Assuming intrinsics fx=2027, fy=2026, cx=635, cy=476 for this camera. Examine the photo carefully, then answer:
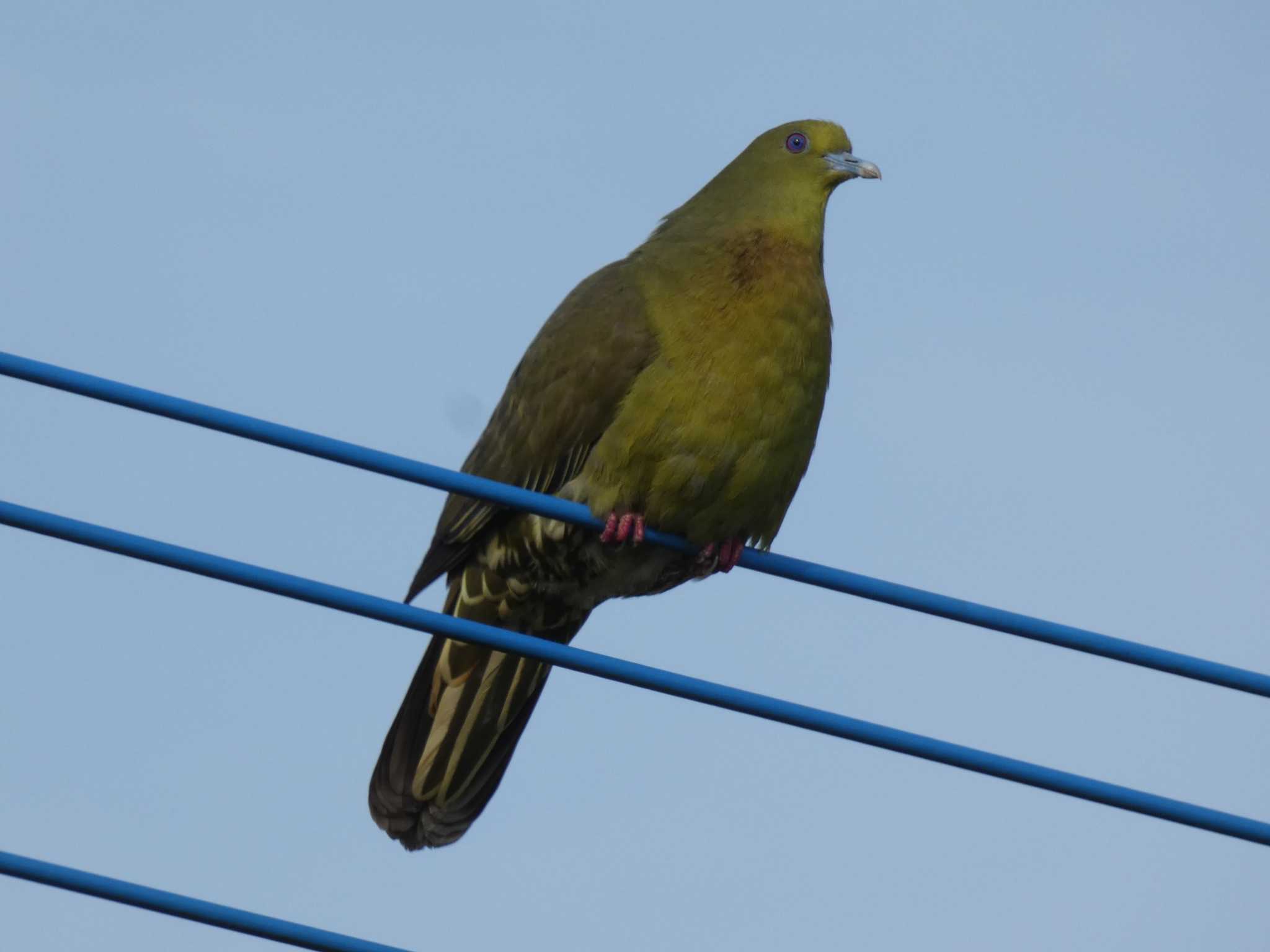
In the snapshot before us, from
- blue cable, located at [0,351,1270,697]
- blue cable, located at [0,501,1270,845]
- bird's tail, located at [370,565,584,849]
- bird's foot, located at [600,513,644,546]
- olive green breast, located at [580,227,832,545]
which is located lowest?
blue cable, located at [0,501,1270,845]

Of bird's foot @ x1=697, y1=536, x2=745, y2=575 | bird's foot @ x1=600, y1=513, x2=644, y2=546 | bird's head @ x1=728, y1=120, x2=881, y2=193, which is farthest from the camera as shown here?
bird's head @ x1=728, y1=120, x2=881, y2=193

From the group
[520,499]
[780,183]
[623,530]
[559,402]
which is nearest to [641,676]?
[520,499]

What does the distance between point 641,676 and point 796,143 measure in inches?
96.4

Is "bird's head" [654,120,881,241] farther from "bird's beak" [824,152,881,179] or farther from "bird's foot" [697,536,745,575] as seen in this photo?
"bird's foot" [697,536,745,575]

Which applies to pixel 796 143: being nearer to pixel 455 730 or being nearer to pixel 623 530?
pixel 623 530

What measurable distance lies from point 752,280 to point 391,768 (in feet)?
5.06

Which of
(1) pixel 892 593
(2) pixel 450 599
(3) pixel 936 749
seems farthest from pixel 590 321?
(3) pixel 936 749

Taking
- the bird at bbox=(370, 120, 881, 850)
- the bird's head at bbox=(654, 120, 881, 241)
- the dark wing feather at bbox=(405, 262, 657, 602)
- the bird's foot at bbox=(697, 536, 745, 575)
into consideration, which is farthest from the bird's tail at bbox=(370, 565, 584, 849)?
the bird's head at bbox=(654, 120, 881, 241)

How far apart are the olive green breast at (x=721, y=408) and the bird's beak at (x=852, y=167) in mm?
568

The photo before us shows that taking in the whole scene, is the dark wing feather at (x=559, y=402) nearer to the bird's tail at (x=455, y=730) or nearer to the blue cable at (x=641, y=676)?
the bird's tail at (x=455, y=730)

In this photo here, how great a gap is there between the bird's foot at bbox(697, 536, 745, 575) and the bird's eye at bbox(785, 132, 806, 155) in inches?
46.3

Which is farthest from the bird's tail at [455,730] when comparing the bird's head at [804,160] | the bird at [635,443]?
the bird's head at [804,160]

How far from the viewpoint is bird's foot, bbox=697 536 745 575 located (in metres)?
4.83

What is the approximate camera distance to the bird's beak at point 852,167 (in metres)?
5.39
